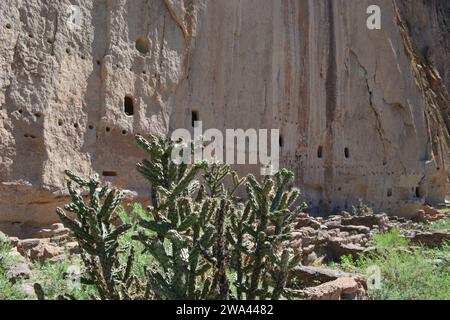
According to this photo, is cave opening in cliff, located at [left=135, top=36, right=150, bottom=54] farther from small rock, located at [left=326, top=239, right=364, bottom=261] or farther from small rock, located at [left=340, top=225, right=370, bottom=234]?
small rock, located at [left=340, top=225, right=370, bottom=234]

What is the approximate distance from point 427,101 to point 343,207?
866cm

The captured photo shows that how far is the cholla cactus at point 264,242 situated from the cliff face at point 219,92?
6110 mm

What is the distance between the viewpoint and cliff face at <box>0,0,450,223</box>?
9.20 metres

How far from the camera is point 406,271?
6473 millimetres

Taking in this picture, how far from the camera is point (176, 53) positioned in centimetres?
1212

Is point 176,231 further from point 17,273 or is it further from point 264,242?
point 17,273

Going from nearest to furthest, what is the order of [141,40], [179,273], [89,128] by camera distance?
[179,273] < [89,128] < [141,40]

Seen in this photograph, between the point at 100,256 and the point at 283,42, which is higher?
the point at 283,42

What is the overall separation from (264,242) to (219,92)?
952 centimetres

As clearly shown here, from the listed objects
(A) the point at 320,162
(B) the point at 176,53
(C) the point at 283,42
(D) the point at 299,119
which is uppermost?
(C) the point at 283,42

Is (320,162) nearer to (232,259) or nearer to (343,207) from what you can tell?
(343,207)

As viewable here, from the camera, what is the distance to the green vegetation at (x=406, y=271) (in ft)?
18.4

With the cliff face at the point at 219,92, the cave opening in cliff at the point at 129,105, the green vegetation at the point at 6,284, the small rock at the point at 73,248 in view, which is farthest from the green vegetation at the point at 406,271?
the cave opening in cliff at the point at 129,105
